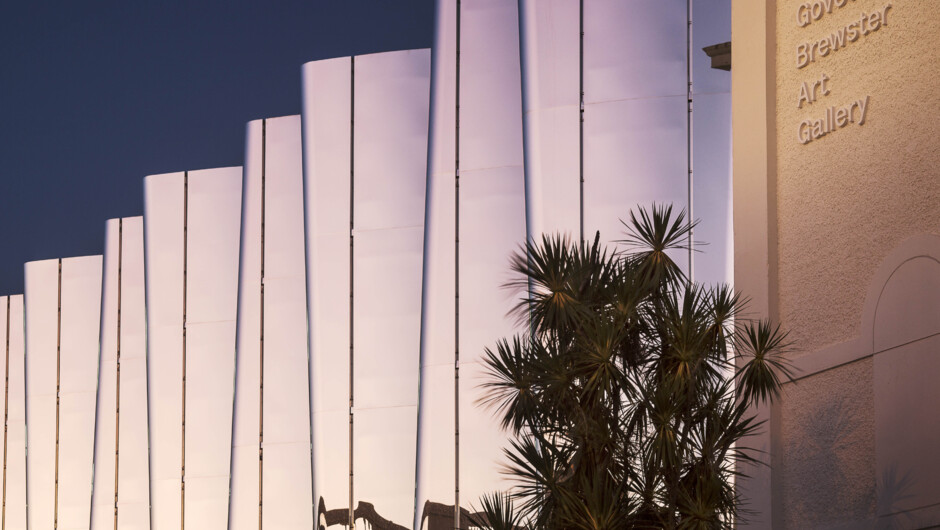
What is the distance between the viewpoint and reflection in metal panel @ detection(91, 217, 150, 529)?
37.6m

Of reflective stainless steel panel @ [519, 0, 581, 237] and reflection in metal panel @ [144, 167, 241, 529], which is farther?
reflection in metal panel @ [144, 167, 241, 529]

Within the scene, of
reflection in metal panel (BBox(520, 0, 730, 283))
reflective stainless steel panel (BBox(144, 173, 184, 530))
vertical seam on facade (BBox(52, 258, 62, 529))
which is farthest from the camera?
vertical seam on facade (BBox(52, 258, 62, 529))

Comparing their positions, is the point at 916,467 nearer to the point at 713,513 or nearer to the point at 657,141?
the point at 713,513

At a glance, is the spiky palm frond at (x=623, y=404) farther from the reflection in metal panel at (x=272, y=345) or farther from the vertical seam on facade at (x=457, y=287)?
the reflection in metal panel at (x=272, y=345)

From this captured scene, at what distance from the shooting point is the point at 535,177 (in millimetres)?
23234

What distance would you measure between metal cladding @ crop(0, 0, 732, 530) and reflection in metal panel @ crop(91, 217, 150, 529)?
62 mm

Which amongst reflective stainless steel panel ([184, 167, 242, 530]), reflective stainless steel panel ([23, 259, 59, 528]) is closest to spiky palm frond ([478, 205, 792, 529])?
reflective stainless steel panel ([184, 167, 242, 530])

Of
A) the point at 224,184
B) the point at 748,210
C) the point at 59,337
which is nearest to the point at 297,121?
the point at 224,184

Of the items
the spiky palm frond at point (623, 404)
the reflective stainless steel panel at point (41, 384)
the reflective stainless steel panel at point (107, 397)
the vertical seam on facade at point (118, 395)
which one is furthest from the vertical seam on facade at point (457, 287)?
the reflective stainless steel panel at point (41, 384)

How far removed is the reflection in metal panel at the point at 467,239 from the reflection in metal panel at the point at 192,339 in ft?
33.0

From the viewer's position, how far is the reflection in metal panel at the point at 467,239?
24625 millimetres

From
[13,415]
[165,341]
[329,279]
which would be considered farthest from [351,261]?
[13,415]

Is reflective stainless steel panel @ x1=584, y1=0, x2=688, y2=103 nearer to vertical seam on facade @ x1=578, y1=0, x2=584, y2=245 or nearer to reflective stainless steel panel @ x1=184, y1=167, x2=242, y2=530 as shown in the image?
vertical seam on facade @ x1=578, y1=0, x2=584, y2=245

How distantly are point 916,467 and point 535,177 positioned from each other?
11935mm
